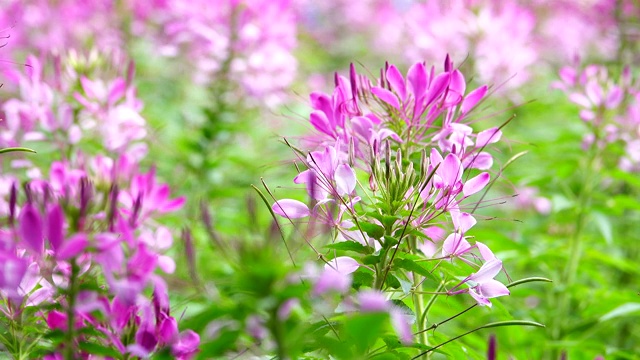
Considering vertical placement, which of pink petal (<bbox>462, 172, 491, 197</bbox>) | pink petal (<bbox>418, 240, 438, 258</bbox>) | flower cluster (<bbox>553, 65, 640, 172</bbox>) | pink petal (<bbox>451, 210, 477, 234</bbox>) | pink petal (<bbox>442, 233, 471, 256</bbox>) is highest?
flower cluster (<bbox>553, 65, 640, 172</bbox>)

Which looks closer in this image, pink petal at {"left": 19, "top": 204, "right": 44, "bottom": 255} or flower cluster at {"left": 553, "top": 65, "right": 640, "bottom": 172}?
pink petal at {"left": 19, "top": 204, "right": 44, "bottom": 255}

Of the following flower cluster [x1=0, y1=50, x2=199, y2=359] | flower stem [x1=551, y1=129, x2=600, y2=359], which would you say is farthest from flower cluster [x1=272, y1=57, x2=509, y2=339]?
flower stem [x1=551, y1=129, x2=600, y2=359]

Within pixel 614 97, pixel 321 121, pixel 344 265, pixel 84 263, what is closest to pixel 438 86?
pixel 321 121

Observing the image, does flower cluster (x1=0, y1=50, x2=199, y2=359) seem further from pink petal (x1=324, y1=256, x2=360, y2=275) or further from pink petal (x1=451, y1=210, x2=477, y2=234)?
pink petal (x1=451, y1=210, x2=477, y2=234)

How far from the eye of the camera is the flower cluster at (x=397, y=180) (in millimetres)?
788

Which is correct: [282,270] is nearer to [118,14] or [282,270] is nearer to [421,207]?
[421,207]

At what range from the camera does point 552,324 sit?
5.36ft

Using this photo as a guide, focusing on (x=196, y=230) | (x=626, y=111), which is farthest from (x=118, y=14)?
(x=626, y=111)

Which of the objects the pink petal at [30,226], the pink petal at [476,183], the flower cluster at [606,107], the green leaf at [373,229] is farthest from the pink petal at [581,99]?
the pink petal at [30,226]

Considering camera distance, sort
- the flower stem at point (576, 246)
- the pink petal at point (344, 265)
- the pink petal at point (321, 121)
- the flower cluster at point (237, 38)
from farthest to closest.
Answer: the flower cluster at point (237, 38) < the flower stem at point (576, 246) < the pink petal at point (321, 121) < the pink petal at point (344, 265)

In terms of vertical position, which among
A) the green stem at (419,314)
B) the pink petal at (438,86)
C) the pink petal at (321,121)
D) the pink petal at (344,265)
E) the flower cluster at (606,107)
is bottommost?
the green stem at (419,314)

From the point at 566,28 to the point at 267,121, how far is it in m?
2.09

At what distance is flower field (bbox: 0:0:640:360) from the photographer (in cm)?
67

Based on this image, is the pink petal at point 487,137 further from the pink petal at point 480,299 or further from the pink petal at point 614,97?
the pink petal at point 614,97
